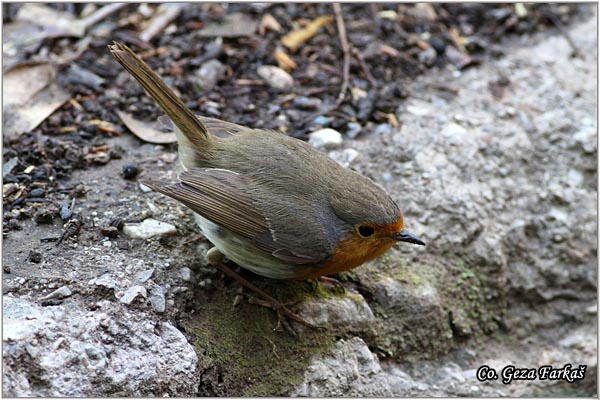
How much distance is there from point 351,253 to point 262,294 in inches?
20.9

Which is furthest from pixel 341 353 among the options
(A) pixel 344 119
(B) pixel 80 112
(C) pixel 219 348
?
(B) pixel 80 112

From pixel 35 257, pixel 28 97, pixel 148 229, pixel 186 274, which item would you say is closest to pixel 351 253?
pixel 186 274

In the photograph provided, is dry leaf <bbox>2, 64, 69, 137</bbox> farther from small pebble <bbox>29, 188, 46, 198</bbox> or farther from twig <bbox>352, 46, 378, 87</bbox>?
twig <bbox>352, 46, 378, 87</bbox>

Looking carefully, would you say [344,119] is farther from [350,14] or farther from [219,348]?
[219,348]

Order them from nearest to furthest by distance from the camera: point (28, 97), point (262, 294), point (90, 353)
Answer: point (90, 353) < point (262, 294) < point (28, 97)

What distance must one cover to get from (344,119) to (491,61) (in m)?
1.64

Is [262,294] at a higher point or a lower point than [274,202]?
lower

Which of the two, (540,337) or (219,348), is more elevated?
(219,348)

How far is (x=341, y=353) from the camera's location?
12.1 feet

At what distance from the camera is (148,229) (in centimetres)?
375

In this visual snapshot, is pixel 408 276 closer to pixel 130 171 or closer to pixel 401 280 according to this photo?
pixel 401 280

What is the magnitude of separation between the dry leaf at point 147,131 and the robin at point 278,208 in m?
0.83

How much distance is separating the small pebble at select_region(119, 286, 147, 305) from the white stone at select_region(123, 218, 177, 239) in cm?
42

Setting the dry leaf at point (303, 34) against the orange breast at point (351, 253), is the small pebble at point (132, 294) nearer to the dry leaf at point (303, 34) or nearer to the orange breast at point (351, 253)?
the orange breast at point (351, 253)
